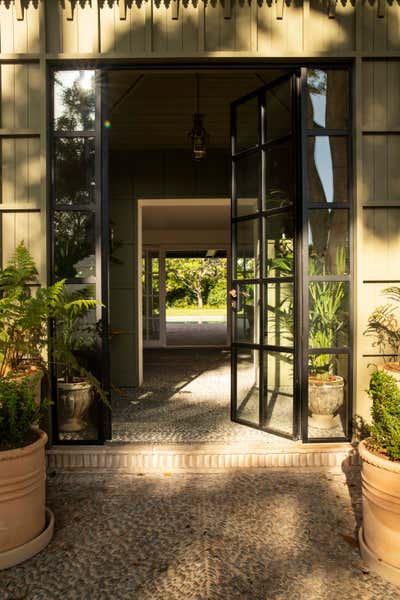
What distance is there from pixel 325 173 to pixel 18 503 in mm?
2574

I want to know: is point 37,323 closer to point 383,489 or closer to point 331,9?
point 383,489

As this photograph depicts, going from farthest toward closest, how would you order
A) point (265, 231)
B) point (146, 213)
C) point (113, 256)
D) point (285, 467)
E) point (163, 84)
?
point (146, 213)
point (113, 256)
point (163, 84)
point (265, 231)
point (285, 467)

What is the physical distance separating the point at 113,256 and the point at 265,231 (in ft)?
8.00

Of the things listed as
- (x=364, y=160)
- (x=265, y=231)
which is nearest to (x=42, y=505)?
(x=265, y=231)

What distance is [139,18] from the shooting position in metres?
2.93

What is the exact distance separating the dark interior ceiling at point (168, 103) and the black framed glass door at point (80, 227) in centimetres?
45

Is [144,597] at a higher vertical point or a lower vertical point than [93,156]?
lower

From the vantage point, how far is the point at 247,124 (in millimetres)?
3326

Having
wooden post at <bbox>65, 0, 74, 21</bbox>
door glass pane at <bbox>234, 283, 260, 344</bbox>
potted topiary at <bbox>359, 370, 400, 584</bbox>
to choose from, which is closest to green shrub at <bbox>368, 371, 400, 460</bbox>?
potted topiary at <bbox>359, 370, 400, 584</bbox>

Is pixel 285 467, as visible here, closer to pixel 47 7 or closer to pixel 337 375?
pixel 337 375

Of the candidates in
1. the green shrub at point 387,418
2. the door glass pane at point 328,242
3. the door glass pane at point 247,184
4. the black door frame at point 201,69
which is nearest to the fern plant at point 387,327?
the black door frame at point 201,69

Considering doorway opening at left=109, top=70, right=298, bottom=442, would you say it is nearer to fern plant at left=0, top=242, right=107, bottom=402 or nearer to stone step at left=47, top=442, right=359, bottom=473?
stone step at left=47, top=442, right=359, bottom=473

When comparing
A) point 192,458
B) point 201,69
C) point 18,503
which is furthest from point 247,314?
point 18,503

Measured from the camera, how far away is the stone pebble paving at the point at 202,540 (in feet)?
5.70
